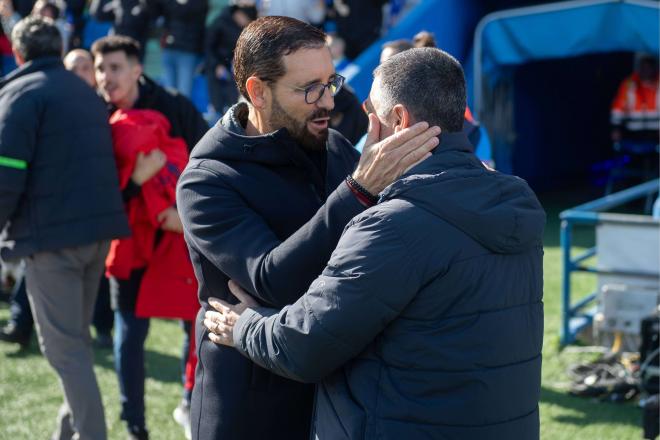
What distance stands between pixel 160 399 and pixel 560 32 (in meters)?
6.47

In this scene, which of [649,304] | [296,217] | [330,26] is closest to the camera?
[296,217]

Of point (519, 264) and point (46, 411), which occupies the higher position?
point (519, 264)

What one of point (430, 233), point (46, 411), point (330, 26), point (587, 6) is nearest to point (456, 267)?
point (430, 233)

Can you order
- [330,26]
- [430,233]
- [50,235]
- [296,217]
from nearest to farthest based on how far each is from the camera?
[430,233] < [296,217] < [50,235] < [330,26]

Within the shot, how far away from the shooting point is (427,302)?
2121 millimetres

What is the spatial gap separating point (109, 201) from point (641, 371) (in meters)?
2.98

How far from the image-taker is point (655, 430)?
12.3ft

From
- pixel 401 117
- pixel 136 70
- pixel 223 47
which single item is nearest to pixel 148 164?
pixel 136 70

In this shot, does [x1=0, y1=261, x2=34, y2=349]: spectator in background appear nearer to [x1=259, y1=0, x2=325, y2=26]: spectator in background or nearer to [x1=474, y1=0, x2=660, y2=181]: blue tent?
[x1=259, y1=0, x2=325, y2=26]: spectator in background

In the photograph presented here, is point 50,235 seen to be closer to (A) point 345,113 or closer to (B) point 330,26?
(A) point 345,113

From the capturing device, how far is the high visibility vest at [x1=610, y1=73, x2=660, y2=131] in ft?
40.1

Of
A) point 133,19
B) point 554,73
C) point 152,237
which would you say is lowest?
point 554,73

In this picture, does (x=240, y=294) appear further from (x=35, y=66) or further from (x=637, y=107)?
(x=637, y=107)

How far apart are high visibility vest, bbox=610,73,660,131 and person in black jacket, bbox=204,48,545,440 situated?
34.7ft
